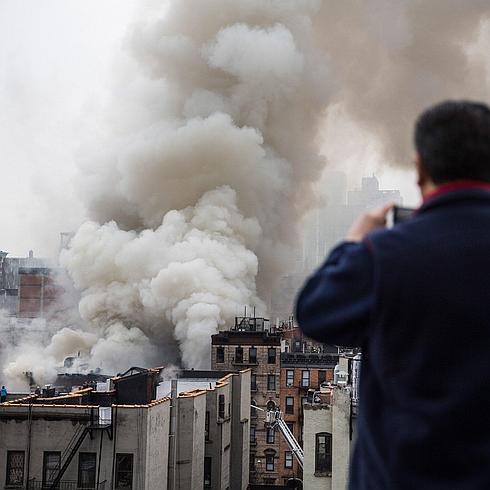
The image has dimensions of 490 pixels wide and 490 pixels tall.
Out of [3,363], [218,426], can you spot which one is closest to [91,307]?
[3,363]

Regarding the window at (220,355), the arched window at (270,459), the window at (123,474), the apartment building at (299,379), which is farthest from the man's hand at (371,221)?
the window at (220,355)

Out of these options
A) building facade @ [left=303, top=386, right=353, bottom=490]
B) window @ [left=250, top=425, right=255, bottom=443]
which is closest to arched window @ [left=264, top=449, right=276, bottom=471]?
window @ [left=250, top=425, right=255, bottom=443]

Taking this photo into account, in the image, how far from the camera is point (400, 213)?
2174 mm

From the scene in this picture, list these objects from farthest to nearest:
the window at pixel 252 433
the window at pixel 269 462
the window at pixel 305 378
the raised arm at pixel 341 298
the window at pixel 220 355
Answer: the window at pixel 305 378 → the window at pixel 220 355 → the window at pixel 269 462 → the window at pixel 252 433 → the raised arm at pixel 341 298

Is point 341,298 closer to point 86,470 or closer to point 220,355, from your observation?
point 86,470

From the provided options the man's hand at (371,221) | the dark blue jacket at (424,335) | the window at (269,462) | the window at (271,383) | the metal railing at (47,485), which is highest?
the man's hand at (371,221)

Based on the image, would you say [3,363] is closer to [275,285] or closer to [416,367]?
[275,285]

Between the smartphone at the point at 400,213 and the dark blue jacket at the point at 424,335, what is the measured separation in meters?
0.17

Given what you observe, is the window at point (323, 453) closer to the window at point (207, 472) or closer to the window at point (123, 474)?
the window at point (123, 474)

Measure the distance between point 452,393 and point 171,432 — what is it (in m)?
18.5

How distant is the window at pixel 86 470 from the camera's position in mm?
16594

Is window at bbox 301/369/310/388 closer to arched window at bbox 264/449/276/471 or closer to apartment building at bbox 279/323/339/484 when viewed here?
apartment building at bbox 279/323/339/484

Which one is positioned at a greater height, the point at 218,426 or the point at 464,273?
the point at 464,273

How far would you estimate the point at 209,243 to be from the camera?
49625 mm
